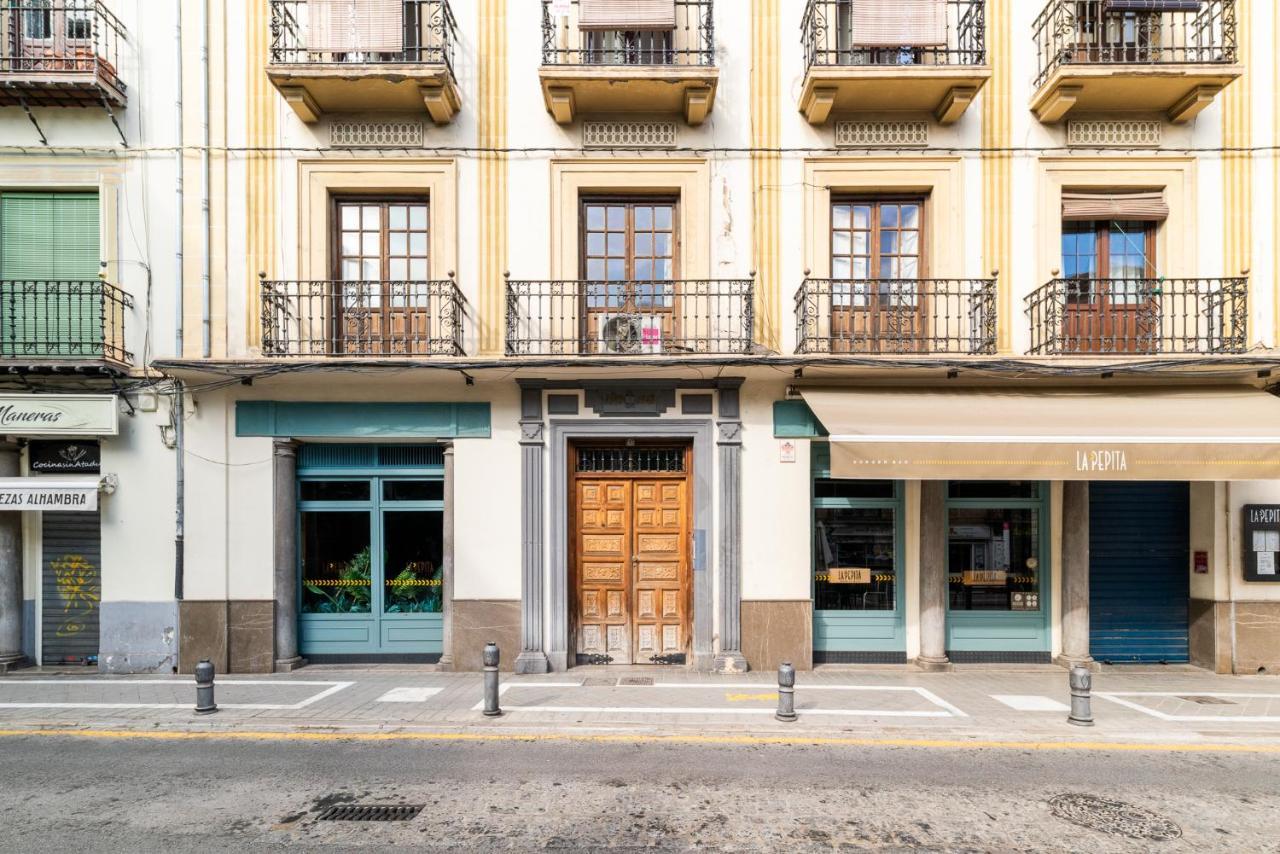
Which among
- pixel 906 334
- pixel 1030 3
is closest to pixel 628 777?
pixel 906 334

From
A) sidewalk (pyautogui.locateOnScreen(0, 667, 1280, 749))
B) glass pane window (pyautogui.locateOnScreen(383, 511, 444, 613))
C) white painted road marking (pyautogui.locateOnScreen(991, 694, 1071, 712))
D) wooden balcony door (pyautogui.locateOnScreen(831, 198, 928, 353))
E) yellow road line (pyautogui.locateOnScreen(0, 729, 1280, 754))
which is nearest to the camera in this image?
yellow road line (pyautogui.locateOnScreen(0, 729, 1280, 754))

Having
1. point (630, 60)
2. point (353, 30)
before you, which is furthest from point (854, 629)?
point (353, 30)

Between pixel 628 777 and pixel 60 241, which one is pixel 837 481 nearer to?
pixel 628 777

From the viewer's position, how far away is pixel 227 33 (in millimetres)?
9633

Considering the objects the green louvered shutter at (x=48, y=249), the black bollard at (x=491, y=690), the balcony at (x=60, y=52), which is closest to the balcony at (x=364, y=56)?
the balcony at (x=60, y=52)

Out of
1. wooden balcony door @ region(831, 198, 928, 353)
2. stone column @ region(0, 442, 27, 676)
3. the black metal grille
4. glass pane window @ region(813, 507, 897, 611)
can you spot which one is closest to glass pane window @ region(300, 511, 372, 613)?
the black metal grille

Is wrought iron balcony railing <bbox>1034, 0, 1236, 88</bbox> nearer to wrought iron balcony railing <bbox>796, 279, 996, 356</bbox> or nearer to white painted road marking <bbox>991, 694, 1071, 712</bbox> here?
wrought iron balcony railing <bbox>796, 279, 996, 356</bbox>

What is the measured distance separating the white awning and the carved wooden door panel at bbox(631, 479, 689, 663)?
7506 millimetres

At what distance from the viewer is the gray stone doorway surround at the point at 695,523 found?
935cm

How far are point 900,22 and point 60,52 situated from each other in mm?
11870

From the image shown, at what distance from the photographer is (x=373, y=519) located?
995 centimetres

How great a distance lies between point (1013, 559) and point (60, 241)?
14622mm

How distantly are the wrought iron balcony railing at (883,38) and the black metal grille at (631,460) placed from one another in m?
5.61

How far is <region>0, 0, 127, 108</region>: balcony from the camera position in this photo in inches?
356
